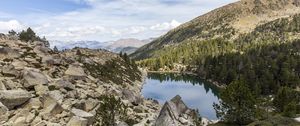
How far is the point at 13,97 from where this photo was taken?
A: 6353cm

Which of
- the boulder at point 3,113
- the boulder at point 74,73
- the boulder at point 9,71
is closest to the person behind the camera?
the boulder at point 3,113

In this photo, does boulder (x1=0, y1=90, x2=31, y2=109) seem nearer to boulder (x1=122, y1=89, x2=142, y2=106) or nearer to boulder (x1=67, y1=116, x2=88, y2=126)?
boulder (x1=67, y1=116, x2=88, y2=126)

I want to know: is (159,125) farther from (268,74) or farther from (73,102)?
(268,74)

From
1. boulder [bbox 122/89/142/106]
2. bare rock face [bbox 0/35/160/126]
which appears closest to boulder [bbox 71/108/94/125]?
bare rock face [bbox 0/35/160/126]

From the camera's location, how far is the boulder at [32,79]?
72925 millimetres

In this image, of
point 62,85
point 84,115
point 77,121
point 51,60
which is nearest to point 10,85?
point 62,85

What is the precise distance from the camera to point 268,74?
534 ft

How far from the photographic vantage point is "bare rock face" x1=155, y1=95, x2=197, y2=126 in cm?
6469

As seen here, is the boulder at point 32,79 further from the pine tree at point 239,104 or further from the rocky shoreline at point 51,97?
the pine tree at point 239,104

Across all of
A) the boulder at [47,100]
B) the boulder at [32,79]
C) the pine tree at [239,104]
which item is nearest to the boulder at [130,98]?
the boulder at [32,79]

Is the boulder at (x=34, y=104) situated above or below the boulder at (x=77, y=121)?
above

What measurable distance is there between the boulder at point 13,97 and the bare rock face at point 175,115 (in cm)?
2202

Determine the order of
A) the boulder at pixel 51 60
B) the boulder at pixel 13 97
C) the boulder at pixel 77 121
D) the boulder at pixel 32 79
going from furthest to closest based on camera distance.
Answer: the boulder at pixel 51 60
the boulder at pixel 32 79
the boulder at pixel 13 97
the boulder at pixel 77 121

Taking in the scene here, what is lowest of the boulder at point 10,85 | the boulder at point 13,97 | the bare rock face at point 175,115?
the bare rock face at point 175,115
